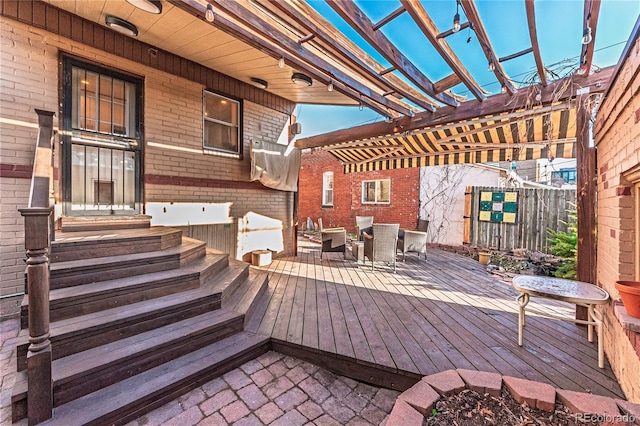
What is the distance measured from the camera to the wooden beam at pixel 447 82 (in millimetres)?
3545

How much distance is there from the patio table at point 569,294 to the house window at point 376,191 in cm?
839

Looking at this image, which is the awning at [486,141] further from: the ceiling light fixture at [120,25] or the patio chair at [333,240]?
the ceiling light fixture at [120,25]

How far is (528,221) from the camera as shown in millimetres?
7656

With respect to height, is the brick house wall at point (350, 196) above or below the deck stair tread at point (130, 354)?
above

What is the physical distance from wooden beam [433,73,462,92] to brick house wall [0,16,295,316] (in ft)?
12.9

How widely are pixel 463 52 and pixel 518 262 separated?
555cm

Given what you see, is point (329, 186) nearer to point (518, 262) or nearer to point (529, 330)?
point (518, 262)

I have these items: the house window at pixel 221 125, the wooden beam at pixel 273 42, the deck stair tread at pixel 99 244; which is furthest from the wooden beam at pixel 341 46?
the house window at pixel 221 125

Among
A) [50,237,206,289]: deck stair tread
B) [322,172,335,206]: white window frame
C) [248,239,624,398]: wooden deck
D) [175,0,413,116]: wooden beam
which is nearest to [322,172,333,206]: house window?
[322,172,335,206]: white window frame

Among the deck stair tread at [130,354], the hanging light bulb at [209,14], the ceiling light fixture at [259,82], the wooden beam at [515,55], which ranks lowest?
the deck stair tread at [130,354]

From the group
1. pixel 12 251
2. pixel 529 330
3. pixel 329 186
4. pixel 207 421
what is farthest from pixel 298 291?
pixel 329 186

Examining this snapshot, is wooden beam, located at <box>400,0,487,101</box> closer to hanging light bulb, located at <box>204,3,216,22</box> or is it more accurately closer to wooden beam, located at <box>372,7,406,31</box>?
wooden beam, located at <box>372,7,406,31</box>

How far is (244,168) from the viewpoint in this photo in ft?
19.9

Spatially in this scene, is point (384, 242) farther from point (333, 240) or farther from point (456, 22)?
point (456, 22)
